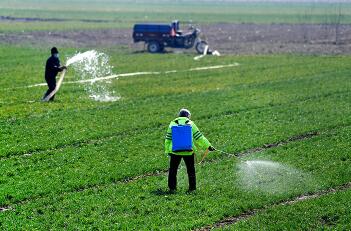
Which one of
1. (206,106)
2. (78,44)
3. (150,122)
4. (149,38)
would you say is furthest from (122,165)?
(78,44)

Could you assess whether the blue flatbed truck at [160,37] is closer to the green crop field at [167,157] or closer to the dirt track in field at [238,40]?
the dirt track in field at [238,40]

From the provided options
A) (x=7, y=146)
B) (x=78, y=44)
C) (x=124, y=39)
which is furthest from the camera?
(x=124, y=39)

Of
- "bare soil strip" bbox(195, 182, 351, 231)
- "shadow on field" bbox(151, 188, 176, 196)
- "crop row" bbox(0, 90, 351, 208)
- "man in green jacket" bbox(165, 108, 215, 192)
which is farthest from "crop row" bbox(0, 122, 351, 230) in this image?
"crop row" bbox(0, 90, 351, 208)

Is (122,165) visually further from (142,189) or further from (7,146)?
(7,146)

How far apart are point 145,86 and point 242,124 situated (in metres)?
12.9

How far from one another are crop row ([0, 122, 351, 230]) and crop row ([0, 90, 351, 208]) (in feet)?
3.43

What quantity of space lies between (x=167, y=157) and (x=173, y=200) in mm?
5101

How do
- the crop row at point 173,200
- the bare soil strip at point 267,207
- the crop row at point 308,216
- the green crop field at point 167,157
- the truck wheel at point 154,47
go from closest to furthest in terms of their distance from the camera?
the crop row at point 308,216 → the crop row at point 173,200 → the bare soil strip at point 267,207 → the green crop field at point 167,157 → the truck wheel at point 154,47

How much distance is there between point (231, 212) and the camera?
1773cm

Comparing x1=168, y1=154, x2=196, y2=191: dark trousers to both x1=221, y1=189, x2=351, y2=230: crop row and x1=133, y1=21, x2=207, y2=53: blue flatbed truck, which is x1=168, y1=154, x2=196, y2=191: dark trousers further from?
x1=133, y1=21, x2=207, y2=53: blue flatbed truck

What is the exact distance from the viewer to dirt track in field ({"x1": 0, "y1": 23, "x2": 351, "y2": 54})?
224 ft

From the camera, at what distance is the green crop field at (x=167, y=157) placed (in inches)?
688

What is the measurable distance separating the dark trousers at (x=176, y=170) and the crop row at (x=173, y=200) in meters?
0.31

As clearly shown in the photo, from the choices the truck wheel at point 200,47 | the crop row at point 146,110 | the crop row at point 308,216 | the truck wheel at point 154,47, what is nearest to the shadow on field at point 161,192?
the crop row at point 308,216
